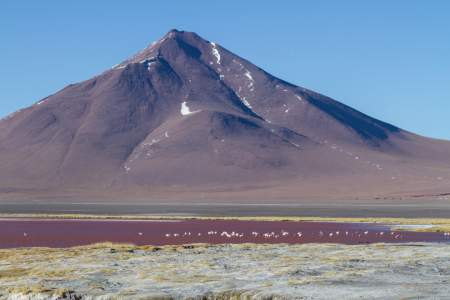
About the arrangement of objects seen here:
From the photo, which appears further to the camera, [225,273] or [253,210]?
[253,210]

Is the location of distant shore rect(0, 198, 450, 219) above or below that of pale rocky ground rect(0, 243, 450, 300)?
below

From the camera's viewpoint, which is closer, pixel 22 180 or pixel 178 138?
pixel 22 180

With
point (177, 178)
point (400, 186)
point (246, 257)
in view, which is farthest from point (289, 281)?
point (177, 178)

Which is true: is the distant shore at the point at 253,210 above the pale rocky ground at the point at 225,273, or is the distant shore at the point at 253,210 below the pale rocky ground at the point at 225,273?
below

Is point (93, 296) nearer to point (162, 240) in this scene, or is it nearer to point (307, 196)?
point (162, 240)

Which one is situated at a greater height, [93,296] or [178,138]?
[178,138]

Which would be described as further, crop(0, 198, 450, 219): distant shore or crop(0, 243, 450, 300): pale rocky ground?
crop(0, 198, 450, 219): distant shore

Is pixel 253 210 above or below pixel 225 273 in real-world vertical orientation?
below

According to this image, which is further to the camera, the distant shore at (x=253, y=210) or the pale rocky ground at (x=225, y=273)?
the distant shore at (x=253, y=210)
